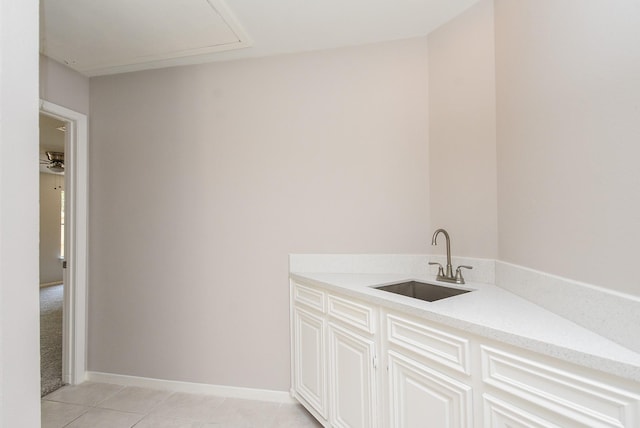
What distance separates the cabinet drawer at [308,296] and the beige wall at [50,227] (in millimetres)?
7003

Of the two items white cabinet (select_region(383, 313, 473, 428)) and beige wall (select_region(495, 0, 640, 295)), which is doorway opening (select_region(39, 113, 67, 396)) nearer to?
white cabinet (select_region(383, 313, 473, 428))

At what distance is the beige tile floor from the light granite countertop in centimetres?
105

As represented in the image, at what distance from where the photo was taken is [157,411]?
2033mm

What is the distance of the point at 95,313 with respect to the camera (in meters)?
2.46

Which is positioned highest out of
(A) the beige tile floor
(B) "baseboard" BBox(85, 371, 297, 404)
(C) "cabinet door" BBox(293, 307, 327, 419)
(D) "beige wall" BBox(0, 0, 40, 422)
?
(D) "beige wall" BBox(0, 0, 40, 422)

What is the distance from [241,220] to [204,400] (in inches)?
53.4

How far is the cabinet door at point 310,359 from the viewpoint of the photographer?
179 cm

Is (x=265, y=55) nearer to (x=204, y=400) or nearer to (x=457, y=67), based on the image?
(x=457, y=67)

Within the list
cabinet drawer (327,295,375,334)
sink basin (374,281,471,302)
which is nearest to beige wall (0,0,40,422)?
cabinet drawer (327,295,375,334)

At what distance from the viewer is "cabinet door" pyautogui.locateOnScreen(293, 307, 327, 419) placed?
179 cm

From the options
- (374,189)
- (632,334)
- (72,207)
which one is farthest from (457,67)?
(72,207)

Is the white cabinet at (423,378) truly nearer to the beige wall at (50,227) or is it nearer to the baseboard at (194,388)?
the baseboard at (194,388)

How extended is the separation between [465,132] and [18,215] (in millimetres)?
2019

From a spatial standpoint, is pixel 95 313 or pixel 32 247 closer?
pixel 32 247
